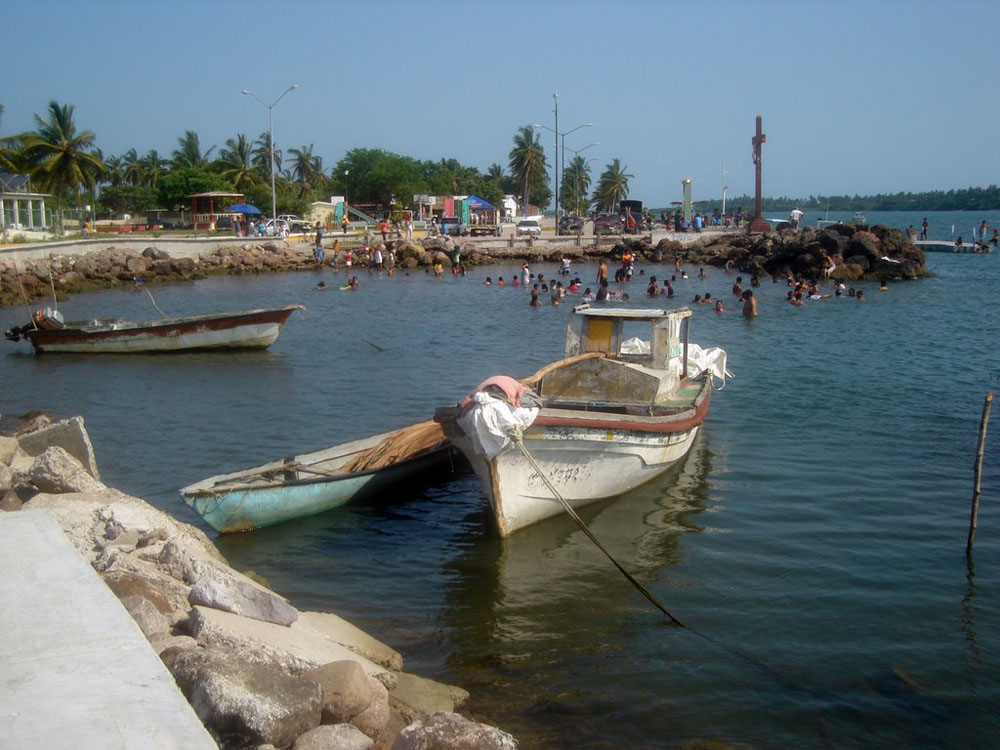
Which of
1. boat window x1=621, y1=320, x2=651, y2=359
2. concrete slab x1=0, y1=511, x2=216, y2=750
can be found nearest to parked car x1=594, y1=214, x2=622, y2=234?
boat window x1=621, y1=320, x2=651, y2=359

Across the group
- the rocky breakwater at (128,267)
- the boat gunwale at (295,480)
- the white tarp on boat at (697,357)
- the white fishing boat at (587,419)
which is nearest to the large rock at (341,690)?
the white fishing boat at (587,419)

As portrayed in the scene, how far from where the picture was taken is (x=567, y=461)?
11758mm

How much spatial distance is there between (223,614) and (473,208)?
265ft

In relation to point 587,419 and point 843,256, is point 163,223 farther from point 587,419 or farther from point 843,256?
point 587,419

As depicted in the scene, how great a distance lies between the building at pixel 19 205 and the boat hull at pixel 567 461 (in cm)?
4731

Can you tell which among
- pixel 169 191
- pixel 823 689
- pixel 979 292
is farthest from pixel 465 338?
pixel 169 191

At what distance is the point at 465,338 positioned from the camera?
1145 inches

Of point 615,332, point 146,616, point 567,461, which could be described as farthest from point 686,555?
point 146,616

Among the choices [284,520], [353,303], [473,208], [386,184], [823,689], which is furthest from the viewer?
[386,184]

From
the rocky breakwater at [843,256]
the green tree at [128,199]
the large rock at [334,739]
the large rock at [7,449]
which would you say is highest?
the green tree at [128,199]

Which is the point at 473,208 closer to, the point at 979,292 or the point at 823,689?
the point at 979,292

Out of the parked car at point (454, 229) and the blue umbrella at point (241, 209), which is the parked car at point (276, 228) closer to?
the blue umbrella at point (241, 209)

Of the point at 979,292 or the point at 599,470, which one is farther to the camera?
the point at 979,292

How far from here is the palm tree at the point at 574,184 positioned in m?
Answer: 126
